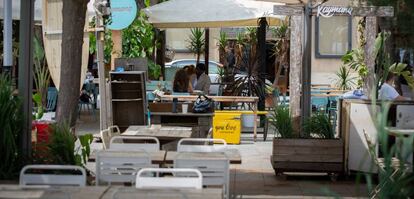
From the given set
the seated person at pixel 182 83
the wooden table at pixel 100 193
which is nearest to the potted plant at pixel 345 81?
the seated person at pixel 182 83

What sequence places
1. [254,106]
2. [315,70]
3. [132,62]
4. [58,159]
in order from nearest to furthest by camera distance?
[58,159] < [132,62] < [254,106] < [315,70]

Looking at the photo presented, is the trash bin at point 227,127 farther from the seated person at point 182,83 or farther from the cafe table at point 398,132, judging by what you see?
the cafe table at point 398,132

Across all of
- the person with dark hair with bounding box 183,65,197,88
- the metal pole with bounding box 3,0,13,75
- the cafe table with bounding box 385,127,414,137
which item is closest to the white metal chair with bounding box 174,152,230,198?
the cafe table with bounding box 385,127,414,137

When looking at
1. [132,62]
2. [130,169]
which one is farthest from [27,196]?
[132,62]

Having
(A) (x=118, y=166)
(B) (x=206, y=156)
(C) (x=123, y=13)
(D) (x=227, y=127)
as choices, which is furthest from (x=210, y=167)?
(D) (x=227, y=127)

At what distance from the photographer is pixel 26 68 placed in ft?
25.5

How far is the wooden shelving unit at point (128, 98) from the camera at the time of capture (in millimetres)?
12328

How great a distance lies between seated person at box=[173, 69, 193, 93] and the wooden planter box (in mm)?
6280

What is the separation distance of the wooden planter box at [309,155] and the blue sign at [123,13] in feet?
10.5

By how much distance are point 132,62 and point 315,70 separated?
11197mm

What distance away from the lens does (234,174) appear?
10492mm

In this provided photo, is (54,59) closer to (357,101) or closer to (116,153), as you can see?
(357,101)

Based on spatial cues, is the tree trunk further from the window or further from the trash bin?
the window

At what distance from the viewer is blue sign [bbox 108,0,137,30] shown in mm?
11906
